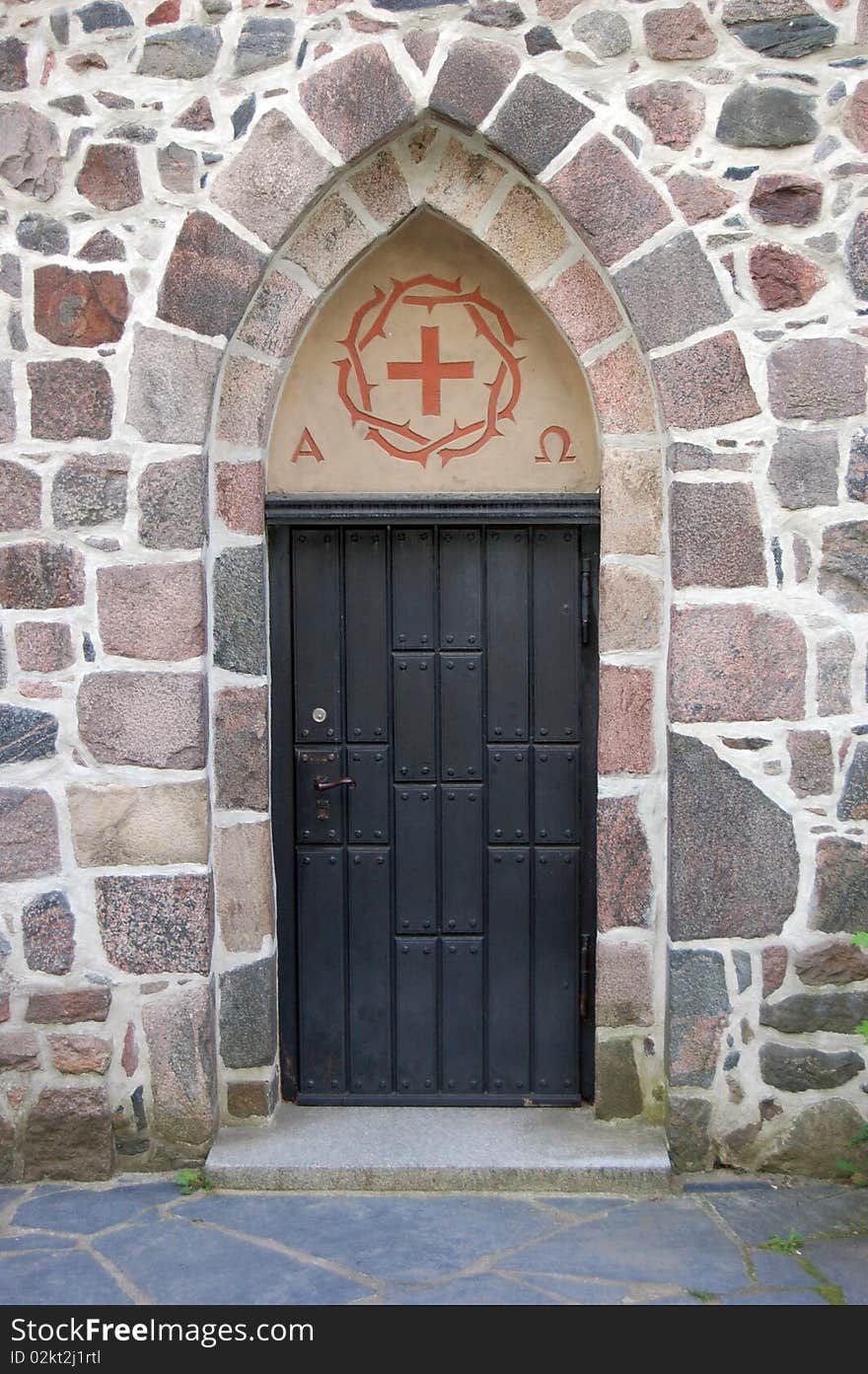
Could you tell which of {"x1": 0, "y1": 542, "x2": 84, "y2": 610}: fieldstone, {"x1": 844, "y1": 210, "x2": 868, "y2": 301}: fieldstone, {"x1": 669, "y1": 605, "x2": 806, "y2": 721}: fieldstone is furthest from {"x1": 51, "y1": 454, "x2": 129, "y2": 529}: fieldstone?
{"x1": 844, "y1": 210, "x2": 868, "y2": 301}: fieldstone

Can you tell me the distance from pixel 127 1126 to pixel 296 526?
1817mm

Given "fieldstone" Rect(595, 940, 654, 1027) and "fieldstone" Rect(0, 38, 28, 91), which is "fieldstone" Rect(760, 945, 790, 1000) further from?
"fieldstone" Rect(0, 38, 28, 91)

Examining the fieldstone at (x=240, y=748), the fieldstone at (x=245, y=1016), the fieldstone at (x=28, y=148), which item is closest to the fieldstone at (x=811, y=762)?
the fieldstone at (x=240, y=748)

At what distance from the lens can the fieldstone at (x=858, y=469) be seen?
3316mm

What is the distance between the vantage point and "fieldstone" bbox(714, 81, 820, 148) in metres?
3.25

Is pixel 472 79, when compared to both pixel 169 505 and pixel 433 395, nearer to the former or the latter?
pixel 433 395

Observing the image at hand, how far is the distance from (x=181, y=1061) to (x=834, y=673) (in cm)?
214

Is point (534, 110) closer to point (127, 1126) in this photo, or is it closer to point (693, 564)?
point (693, 564)

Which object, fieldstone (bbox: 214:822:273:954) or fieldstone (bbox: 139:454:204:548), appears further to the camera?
fieldstone (bbox: 214:822:273:954)

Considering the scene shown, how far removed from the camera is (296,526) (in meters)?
3.70

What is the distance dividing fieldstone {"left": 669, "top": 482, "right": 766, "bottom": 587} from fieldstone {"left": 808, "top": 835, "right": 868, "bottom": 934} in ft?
2.51

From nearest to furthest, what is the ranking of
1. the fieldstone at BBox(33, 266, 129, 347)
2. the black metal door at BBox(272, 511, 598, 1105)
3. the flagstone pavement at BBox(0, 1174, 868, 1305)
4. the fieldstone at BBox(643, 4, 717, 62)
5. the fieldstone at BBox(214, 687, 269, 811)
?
the flagstone pavement at BBox(0, 1174, 868, 1305), the fieldstone at BBox(643, 4, 717, 62), the fieldstone at BBox(33, 266, 129, 347), the fieldstone at BBox(214, 687, 269, 811), the black metal door at BBox(272, 511, 598, 1105)

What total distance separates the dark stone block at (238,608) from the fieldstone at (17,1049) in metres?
1.19

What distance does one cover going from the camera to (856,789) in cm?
338
